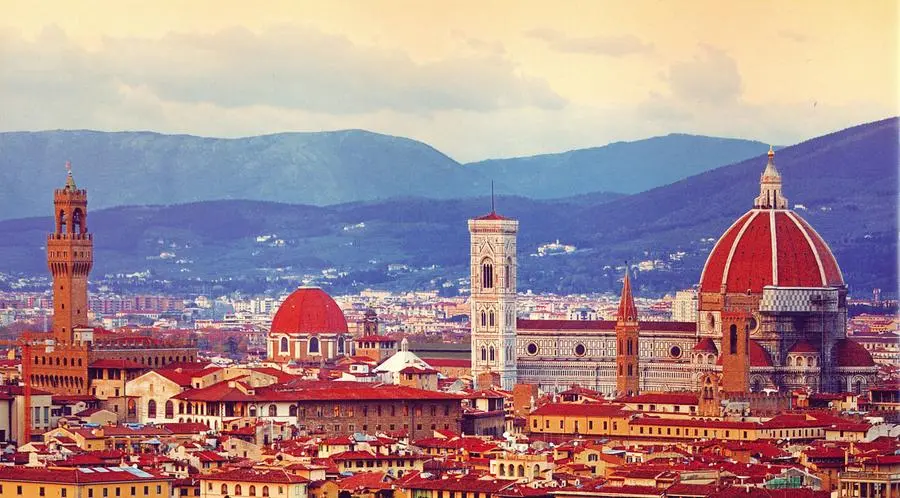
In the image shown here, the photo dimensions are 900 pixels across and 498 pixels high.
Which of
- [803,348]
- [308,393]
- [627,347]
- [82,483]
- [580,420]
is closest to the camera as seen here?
[82,483]

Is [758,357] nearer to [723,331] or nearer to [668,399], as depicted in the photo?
[723,331]

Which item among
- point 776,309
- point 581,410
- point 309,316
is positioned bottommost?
point 581,410

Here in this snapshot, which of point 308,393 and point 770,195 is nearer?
point 308,393

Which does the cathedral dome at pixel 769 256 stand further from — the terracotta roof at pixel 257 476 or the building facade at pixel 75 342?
the terracotta roof at pixel 257 476

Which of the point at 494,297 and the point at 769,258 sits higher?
the point at 769,258

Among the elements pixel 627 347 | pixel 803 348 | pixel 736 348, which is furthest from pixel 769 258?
pixel 736 348

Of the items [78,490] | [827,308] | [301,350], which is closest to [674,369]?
[827,308]

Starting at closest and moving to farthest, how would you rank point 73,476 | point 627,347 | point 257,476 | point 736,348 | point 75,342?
1. point 73,476
2. point 257,476
3. point 75,342
4. point 736,348
5. point 627,347

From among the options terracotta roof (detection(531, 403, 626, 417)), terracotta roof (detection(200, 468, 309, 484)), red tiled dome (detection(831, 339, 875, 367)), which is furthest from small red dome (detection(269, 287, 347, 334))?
terracotta roof (detection(200, 468, 309, 484))
